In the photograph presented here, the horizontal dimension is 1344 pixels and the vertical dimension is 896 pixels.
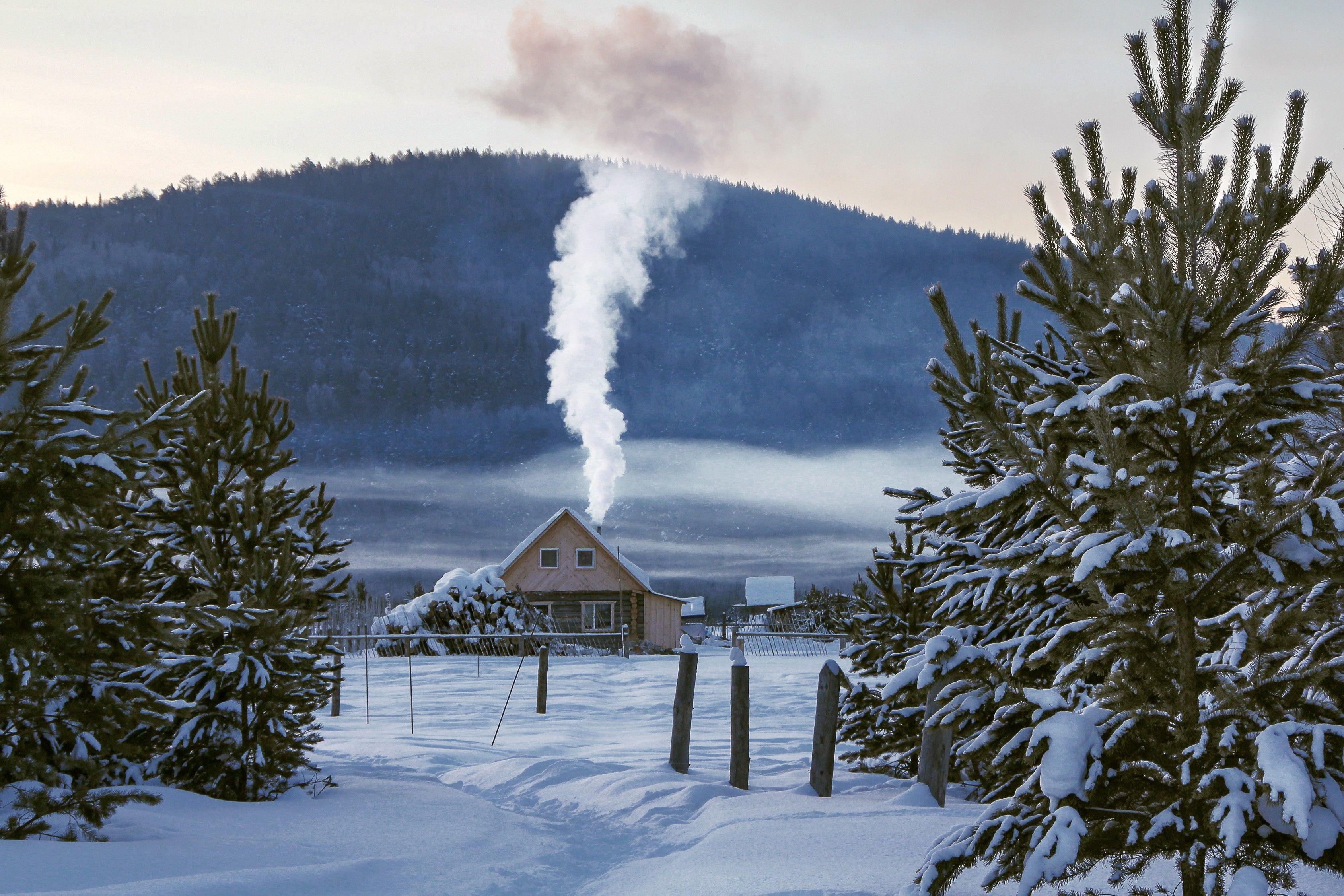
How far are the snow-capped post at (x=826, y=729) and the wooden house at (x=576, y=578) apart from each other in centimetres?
2907

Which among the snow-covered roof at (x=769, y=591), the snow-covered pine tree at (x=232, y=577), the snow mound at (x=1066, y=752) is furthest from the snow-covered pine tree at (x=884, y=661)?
the snow-covered roof at (x=769, y=591)

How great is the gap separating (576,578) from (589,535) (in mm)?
1725

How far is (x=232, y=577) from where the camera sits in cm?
920

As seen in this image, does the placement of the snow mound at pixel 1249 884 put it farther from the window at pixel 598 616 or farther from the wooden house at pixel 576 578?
the window at pixel 598 616

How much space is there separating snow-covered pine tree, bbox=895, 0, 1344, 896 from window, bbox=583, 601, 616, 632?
3418 cm

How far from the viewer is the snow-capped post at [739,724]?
9.90 metres

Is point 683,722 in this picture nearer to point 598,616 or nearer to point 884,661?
point 884,661

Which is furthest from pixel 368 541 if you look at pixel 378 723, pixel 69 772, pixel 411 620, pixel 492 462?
pixel 69 772

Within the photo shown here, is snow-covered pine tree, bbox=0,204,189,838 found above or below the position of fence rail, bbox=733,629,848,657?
above

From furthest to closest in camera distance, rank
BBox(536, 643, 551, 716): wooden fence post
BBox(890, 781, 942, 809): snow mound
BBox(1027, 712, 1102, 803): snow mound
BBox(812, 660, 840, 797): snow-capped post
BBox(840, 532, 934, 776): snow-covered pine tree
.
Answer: BBox(536, 643, 551, 716): wooden fence post → BBox(840, 532, 934, 776): snow-covered pine tree → BBox(812, 660, 840, 797): snow-capped post → BBox(890, 781, 942, 809): snow mound → BBox(1027, 712, 1102, 803): snow mound

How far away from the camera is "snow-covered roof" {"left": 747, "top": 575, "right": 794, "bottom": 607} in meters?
57.6

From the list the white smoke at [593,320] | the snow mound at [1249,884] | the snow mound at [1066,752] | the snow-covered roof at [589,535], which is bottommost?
the snow mound at [1249,884]

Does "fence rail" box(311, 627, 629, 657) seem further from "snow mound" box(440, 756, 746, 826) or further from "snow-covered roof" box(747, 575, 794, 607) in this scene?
"snow-covered roof" box(747, 575, 794, 607)

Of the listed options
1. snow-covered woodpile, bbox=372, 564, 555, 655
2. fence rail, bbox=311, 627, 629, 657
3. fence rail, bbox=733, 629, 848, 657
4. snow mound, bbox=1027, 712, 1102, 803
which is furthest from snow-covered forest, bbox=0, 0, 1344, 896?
fence rail, bbox=733, 629, 848, 657
